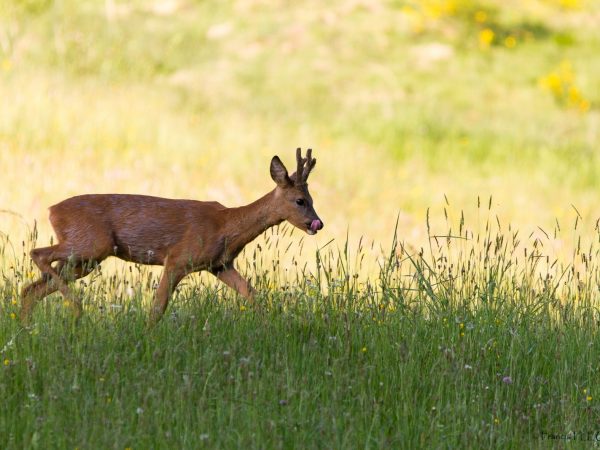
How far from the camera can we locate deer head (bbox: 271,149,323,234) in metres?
7.20

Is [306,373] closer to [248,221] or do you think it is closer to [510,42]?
[248,221]

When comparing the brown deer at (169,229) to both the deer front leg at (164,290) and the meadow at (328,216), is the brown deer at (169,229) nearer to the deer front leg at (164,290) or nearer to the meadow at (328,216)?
the deer front leg at (164,290)

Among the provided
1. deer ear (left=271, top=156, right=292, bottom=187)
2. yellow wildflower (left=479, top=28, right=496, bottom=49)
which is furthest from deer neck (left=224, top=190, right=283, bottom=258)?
yellow wildflower (left=479, top=28, right=496, bottom=49)

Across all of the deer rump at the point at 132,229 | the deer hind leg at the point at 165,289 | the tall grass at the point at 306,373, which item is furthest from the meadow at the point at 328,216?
the deer rump at the point at 132,229

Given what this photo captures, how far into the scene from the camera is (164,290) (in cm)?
676

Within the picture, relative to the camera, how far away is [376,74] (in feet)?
69.1

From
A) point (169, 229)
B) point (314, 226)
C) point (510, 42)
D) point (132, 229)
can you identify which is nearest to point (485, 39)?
point (510, 42)

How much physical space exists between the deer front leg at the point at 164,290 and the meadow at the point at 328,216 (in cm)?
15

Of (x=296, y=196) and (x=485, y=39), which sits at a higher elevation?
(x=485, y=39)

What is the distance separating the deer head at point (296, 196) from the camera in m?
7.20

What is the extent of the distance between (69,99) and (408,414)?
34.5 feet

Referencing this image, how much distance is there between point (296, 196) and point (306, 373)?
1.78m

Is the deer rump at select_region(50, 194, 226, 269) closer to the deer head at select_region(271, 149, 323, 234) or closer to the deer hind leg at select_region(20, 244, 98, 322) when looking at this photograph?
the deer hind leg at select_region(20, 244, 98, 322)

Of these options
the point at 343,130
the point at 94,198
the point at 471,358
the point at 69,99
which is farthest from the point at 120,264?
the point at 343,130
